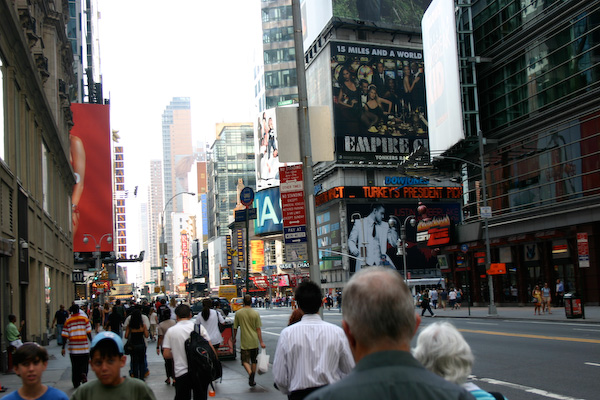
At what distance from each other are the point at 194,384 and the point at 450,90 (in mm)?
46603

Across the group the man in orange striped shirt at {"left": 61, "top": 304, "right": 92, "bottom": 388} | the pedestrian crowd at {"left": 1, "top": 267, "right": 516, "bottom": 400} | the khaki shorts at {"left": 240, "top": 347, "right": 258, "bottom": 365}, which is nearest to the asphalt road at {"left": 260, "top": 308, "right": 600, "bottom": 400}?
the khaki shorts at {"left": 240, "top": 347, "right": 258, "bottom": 365}

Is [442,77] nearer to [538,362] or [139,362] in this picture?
[538,362]

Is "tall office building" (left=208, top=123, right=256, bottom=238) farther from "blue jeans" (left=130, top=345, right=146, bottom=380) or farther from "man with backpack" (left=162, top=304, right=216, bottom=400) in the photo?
"man with backpack" (left=162, top=304, right=216, bottom=400)

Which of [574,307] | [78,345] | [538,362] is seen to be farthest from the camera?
[574,307]

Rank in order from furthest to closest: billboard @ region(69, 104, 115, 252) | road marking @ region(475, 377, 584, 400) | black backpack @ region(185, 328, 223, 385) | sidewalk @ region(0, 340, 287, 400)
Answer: billboard @ region(69, 104, 115, 252), sidewalk @ region(0, 340, 287, 400), road marking @ region(475, 377, 584, 400), black backpack @ region(185, 328, 223, 385)

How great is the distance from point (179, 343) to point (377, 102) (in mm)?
91338

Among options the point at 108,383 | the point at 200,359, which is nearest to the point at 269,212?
the point at 200,359

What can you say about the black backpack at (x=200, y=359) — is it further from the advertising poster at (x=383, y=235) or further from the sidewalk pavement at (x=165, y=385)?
the advertising poster at (x=383, y=235)

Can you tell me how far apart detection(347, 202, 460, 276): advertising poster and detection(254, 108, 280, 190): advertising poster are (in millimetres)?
21702

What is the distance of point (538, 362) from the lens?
15859mm

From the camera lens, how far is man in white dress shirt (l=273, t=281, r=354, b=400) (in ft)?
20.9

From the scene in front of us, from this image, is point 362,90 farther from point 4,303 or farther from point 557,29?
point 4,303

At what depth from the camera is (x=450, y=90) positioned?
5312 centimetres

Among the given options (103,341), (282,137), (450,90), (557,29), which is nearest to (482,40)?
(450,90)
